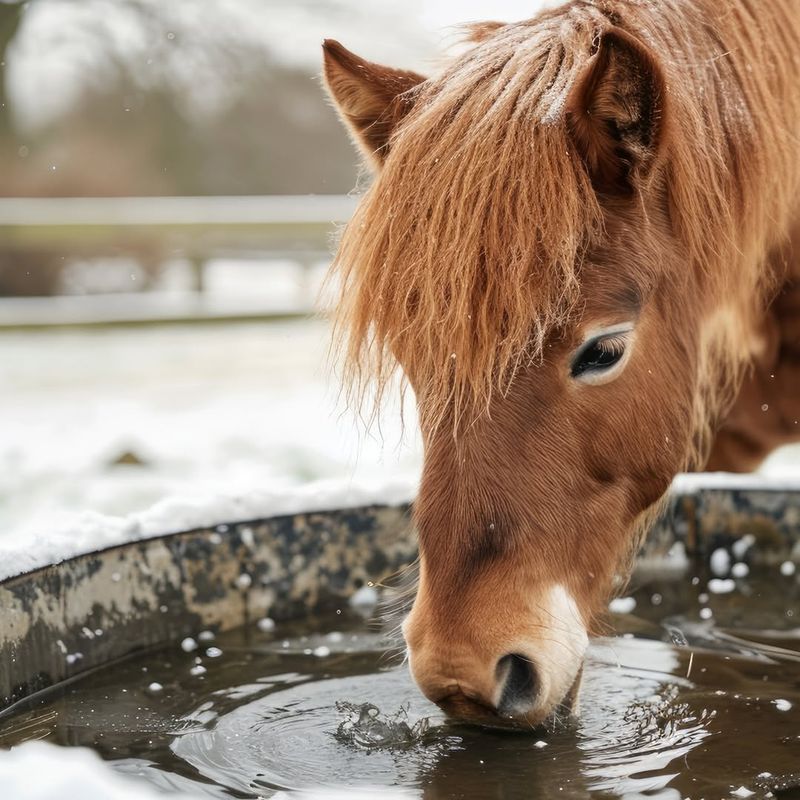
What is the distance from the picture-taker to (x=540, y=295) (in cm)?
175

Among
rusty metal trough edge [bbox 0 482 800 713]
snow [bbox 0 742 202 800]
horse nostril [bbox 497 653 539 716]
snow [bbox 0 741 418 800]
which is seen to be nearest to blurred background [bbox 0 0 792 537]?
rusty metal trough edge [bbox 0 482 800 713]

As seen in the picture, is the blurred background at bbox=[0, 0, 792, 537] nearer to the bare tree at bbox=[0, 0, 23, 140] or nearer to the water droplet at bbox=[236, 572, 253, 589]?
the bare tree at bbox=[0, 0, 23, 140]

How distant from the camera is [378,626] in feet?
8.20

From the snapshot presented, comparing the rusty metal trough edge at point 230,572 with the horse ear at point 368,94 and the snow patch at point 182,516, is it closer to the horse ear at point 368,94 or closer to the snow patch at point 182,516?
the snow patch at point 182,516

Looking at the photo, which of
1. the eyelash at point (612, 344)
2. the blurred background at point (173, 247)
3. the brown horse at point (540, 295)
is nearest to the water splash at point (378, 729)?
the brown horse at point (540, 295)

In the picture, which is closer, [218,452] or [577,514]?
[577,514]

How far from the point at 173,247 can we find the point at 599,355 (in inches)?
276

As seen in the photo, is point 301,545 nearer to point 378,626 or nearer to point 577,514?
point 378,626

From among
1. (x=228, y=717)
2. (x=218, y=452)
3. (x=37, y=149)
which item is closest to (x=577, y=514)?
(x=228, y=717)

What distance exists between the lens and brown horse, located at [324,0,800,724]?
1707mm

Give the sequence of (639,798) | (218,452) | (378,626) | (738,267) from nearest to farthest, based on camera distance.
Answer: (639,798) → (738,267) → (378,626) → (218,452)

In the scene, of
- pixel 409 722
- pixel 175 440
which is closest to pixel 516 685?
pixel 409 722

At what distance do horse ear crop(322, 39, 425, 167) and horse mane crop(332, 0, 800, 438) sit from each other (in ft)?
0.28

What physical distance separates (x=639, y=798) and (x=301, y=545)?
1.13 meters
